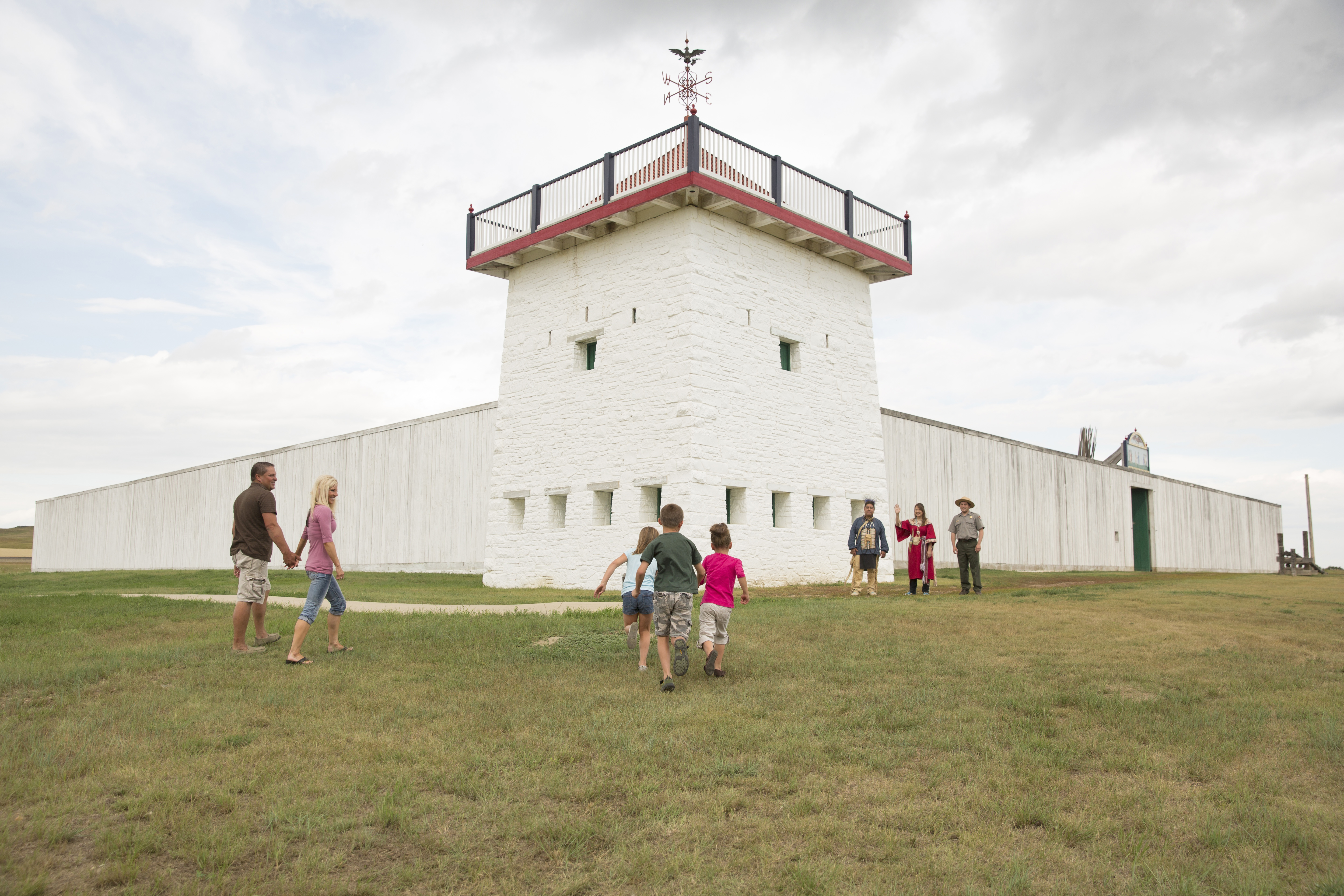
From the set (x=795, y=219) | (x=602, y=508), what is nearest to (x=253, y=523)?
(x=602, y=508)

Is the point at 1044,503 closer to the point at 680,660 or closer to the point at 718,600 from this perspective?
the point at 718,600

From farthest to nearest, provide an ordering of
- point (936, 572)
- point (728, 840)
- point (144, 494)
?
point (144, 494)
point (936, 572)
point (728, 840)

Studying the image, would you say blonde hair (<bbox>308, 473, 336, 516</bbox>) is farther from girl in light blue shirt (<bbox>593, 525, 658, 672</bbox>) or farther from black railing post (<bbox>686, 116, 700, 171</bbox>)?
→ black railing post (<bbox>686, 116, 700, 171</bbox>)

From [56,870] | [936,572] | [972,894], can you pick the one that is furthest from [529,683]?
[936,572]

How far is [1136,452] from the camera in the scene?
37438 millimetres

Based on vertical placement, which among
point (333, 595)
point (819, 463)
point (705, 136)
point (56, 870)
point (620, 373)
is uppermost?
point (705, 136)

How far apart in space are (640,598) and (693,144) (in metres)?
11.2

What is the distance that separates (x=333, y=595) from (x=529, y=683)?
249 cm

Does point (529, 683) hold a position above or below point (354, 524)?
below

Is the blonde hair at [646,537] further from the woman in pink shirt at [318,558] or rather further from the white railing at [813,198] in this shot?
the white railing at [813,198]

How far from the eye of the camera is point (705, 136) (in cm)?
1764

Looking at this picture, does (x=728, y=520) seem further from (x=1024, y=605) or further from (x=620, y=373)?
(x=1024, y=605)

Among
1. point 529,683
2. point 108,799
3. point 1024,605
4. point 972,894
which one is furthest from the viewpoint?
point 1024,605

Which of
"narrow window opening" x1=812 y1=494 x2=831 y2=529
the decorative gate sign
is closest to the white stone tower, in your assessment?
"narrow window opening" x1=812 y1=494 x2=831 y2=529
